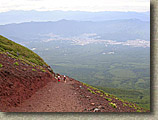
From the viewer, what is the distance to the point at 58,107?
8.03 m

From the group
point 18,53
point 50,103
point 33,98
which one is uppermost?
point 18,53

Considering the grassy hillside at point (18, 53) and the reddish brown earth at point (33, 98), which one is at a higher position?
the grassy hillside at point (18, 53)

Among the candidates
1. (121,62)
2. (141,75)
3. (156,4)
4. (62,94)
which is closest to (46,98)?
(62,94)

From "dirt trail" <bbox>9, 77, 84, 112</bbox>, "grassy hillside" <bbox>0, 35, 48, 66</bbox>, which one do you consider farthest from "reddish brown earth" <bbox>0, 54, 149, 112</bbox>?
"grassy hillside" <bbox>0, 35, 48, 66</bbox>

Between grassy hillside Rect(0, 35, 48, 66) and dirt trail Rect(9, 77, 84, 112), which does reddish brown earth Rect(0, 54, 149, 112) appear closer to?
dirt trail Rect(9, 77, 84, 112)

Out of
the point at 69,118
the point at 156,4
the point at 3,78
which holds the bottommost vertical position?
the point at 69,118

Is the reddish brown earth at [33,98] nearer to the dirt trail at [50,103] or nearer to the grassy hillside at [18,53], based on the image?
the dirt trail at [50,103]

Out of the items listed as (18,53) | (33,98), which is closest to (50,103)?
(33,98)

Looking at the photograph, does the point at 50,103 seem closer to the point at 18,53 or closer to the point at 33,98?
the point at 33,98

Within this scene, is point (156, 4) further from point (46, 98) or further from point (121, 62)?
point (121, 62)

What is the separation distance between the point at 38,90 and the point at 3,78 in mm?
2250

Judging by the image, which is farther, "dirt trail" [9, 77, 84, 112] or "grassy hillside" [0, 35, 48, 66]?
"grassy hillside" [0, 35, 48, 66]

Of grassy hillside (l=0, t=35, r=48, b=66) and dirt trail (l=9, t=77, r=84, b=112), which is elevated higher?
grassy hillside (l=0, t=35, r=48, b=66)

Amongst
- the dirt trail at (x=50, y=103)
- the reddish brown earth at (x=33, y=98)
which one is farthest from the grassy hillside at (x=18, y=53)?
the dirt trail at (x=50, y=103)
